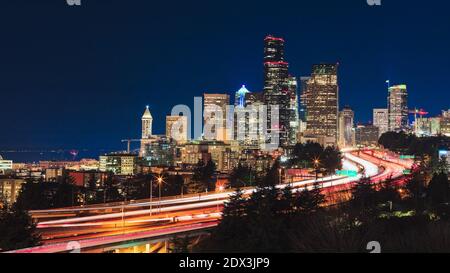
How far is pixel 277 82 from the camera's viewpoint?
324ft

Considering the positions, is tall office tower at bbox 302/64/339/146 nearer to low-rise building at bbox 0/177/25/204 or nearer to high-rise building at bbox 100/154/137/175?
high-rise building at bbox 100/154/137/175

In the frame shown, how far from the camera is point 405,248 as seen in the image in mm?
8703

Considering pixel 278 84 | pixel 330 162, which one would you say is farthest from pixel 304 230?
pixel 278 84

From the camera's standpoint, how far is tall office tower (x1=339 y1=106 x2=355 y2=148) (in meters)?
105

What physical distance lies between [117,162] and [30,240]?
191 ft

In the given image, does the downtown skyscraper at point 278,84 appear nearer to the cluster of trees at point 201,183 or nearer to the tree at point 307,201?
the cluster of trees at point 201,183

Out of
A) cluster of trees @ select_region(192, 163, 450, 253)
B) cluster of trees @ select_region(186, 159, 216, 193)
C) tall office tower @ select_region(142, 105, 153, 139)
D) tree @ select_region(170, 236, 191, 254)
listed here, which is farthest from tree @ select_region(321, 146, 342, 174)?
tall office tower @ select_region(142, 105, 153, 139)

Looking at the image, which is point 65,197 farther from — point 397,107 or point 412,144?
point 397,107

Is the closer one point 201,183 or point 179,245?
Result: point 179,245

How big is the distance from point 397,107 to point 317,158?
263ft

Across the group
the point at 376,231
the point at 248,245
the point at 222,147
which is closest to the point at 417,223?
the point at 376,231

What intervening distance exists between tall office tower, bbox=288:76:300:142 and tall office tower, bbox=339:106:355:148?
387 inches
